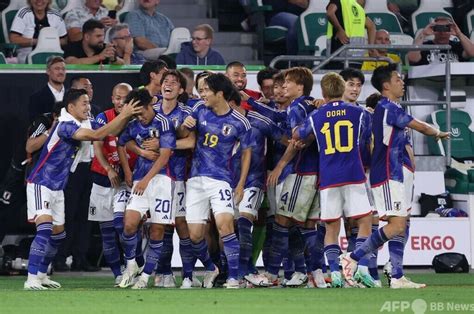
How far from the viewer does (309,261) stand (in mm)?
15234

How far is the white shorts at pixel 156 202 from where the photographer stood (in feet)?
47.0

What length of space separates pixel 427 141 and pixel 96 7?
537 cm

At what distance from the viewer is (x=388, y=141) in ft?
45.4

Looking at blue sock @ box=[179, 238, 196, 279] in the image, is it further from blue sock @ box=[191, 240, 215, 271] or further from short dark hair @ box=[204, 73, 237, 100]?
short dark hair @ box=[204, 73, 237, 100]

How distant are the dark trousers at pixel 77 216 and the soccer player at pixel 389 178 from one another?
16.3ft

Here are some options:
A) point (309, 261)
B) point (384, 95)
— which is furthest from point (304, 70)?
point (309, 261)

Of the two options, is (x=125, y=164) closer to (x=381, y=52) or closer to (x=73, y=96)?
(x=73, y=96)

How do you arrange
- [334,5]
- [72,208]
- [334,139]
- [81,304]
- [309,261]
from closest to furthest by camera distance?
[81,304] → [334,139] → [309,261] → [72,208] → [334,5]

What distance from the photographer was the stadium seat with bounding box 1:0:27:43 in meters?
19.9

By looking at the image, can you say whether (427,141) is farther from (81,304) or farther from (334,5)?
(81,304)

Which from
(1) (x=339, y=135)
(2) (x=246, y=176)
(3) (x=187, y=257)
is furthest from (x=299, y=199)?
(3) (x=187, y=257)

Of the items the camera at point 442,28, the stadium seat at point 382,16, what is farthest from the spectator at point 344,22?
the stadium seat at point 382,16

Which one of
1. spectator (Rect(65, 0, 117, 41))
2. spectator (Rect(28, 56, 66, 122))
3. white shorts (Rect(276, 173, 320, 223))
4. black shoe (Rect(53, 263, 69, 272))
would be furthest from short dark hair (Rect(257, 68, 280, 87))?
spectator (Rect(65, 0, 117, 41))

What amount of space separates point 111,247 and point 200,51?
4359 millimetres
